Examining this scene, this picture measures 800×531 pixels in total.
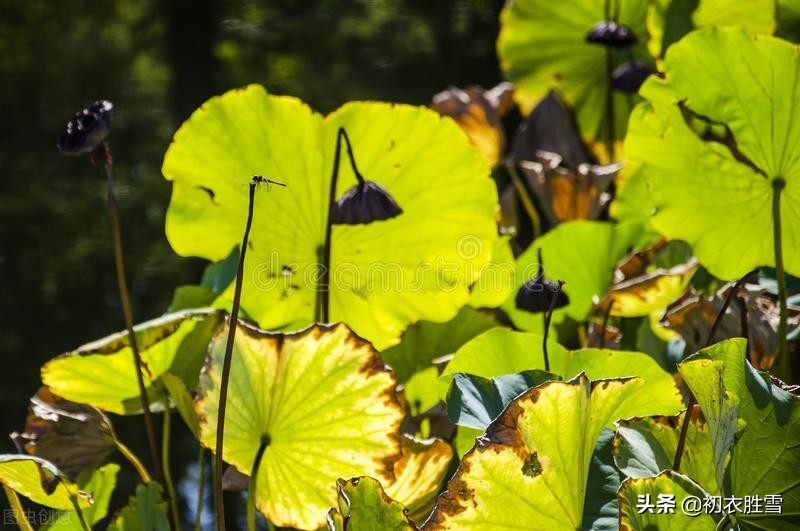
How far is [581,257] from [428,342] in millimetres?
124

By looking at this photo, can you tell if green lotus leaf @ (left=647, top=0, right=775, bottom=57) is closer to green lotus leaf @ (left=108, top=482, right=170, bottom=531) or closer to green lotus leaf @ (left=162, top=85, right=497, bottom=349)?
green lotus leaf @ (left=162, top=85, right=497, bottom=349)

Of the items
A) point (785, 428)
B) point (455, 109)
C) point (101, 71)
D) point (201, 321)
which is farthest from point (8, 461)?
point (101, 71)

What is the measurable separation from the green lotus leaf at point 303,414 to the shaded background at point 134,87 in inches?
28.5

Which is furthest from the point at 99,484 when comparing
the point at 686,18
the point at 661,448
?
the point at 686,18

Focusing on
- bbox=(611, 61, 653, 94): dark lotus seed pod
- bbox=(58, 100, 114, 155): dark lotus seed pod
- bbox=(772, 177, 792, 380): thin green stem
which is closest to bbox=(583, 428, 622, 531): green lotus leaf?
bbox=(772, 177, 792, 380): thin green stem

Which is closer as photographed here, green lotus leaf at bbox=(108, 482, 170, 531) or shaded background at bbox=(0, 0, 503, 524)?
green lotus leaf at bbox=(108, 482, 170, 531)

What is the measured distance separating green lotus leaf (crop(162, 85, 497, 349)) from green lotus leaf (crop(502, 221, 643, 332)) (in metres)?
0.10

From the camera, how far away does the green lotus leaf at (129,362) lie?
17.6 inches

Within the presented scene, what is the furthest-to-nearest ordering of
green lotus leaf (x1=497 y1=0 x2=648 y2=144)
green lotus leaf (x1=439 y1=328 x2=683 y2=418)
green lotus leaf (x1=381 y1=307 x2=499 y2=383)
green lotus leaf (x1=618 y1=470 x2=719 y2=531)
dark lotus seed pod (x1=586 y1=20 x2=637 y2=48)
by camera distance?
green lotus leaf (x1=497 y1=0 x2=648 y2=144) → dark lotus seed pod (x1=586 y1=20 x2=637 y2=48) → green lotus leaf (x1=381 y1=307 x2=499 y2=383) → green lotus leaf (x1=439 y1=328 x2=683 y2=418) → green lotus leaf (x1=618 y1=470 x2=719 y2=531)

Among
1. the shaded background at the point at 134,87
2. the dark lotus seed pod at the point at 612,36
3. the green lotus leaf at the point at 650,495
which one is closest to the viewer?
the green lotus leaf at the point at 650,495

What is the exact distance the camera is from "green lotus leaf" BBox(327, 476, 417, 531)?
0.33 metres

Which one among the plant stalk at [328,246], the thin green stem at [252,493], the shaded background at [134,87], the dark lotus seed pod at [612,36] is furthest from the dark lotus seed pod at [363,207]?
the shaded background at [134,87]

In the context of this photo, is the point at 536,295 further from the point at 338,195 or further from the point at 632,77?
the point at 632,77

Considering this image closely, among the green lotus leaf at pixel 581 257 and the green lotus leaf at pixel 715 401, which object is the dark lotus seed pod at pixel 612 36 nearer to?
the green lotus leaf at pixel 581 257
